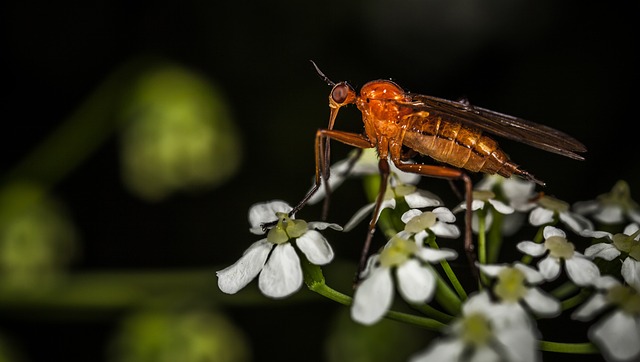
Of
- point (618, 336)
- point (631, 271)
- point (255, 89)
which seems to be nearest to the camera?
point (618, 336)

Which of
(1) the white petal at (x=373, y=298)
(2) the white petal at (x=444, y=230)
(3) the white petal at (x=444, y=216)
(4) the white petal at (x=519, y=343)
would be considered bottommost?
(1) the white petal at (x=373, y=298)

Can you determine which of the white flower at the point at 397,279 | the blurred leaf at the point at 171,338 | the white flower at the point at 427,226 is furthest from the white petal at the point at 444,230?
the blurred leaf at the point at 171,338

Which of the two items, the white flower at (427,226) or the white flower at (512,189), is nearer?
the white flower at (427,226)

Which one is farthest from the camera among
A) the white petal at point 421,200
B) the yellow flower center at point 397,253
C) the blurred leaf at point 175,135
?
the blurred leaf at point 175,135

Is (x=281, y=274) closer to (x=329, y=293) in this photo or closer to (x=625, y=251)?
(x=329, y=293)

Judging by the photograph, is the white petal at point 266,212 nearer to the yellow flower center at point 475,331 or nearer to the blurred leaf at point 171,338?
the yellow flower center at point 475,331

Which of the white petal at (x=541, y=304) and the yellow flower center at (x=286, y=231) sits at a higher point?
the white petal at (x=541, y=304)

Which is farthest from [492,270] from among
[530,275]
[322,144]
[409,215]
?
[322,144]

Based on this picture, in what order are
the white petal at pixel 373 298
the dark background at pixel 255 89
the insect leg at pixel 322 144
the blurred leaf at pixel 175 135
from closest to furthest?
the white petal at pixel 373 298, the insect leg at pixel 322 144, the blurred leaf at pixel 175 135, the dark background at pixel 255 89
